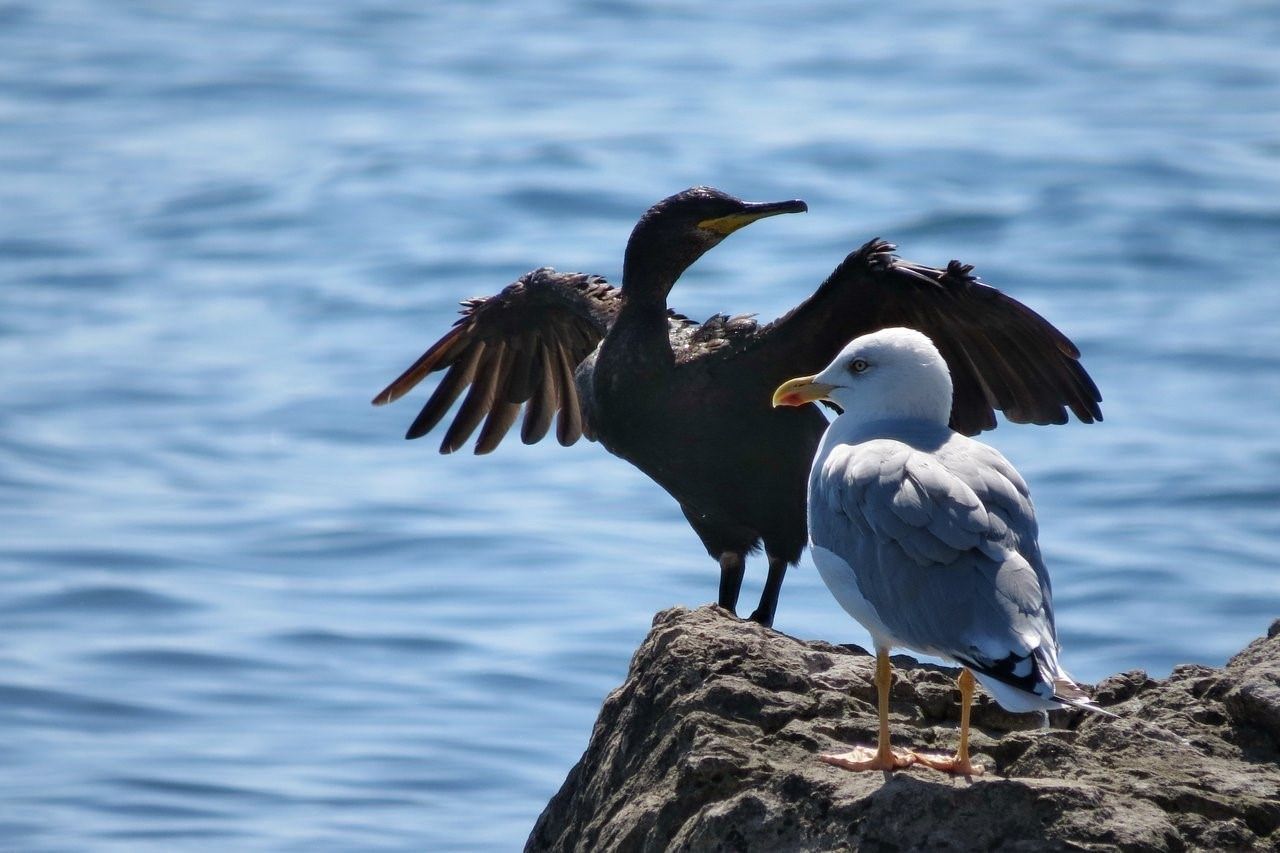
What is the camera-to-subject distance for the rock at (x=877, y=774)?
4164mm

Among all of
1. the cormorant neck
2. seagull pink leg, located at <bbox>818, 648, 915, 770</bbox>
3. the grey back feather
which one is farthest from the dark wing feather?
seagull pink leg, located at <bbox>818, 648, 915, 770</bbox>

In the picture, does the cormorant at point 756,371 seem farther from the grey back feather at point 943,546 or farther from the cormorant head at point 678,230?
the grey back feather at point 943,546

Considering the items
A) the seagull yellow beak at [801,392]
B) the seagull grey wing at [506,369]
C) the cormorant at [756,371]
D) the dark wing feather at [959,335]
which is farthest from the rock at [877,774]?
the seagull grey wing at [506,369]

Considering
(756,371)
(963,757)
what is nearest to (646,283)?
(756,371)

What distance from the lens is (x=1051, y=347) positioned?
6703mm

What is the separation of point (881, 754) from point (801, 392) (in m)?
1.31

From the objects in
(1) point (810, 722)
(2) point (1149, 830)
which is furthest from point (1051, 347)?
(2) point (1149, 830)

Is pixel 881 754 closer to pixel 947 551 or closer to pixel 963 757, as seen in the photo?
pixel 963 757

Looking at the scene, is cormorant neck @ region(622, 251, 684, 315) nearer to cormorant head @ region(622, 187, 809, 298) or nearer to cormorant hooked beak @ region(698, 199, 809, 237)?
cormorant head @ region(622, 187, 809, 298)

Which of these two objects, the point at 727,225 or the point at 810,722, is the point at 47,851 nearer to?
the point at 727,225

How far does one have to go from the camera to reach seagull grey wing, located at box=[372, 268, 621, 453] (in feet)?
27.7

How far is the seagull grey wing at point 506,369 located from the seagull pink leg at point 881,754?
393cm

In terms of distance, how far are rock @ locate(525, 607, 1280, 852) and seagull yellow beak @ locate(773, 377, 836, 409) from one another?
63 cm

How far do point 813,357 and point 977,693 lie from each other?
1.96 m
